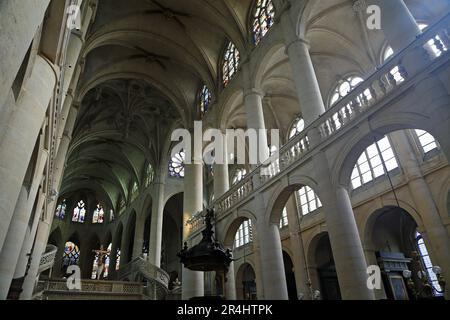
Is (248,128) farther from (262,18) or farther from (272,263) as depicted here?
(262,18)

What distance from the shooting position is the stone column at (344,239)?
584cm

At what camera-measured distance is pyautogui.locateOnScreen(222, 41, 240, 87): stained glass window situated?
1433 centimetres

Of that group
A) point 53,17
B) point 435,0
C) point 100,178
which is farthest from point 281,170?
point 100,178

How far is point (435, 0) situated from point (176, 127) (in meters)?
15.3

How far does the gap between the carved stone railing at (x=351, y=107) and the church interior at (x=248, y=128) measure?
1.5 inches

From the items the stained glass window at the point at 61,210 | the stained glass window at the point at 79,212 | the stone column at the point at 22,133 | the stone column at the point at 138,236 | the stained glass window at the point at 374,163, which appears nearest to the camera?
the stone column at the point at 22,133

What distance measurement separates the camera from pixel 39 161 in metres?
6.96

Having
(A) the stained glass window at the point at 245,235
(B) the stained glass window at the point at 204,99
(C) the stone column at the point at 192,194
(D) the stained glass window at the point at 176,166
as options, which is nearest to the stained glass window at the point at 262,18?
(B) the stained glass window at the point at 204,99

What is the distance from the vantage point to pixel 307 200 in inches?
582

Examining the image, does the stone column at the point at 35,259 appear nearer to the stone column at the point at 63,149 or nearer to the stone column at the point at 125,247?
the stone column at the point at 63,149
